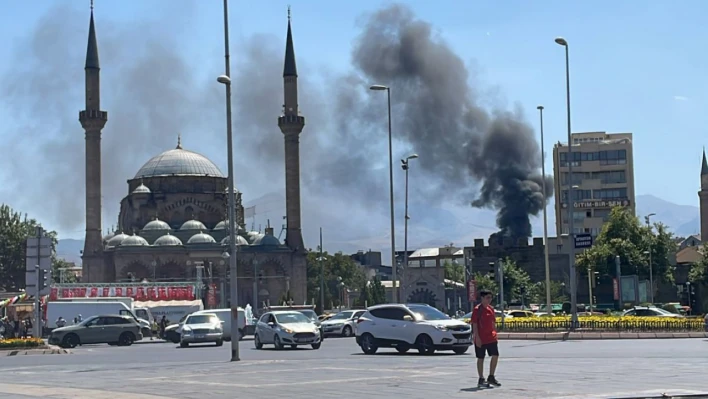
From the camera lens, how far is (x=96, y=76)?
100 metres

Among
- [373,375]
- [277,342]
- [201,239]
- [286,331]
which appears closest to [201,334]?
[277,342]

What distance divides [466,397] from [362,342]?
1410 cm

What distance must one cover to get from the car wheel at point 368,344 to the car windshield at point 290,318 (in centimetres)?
443

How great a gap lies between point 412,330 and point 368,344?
5.42 ft

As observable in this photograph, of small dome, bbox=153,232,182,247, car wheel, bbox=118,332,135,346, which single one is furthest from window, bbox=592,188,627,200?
car wheel, bbox=118,332,135,346

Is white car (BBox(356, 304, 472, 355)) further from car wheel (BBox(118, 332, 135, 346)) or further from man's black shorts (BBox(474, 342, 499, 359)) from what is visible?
car wheel (BBox(118, 332, 135, 346))

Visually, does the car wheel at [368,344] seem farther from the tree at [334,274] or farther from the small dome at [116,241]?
the tree at [334,274]

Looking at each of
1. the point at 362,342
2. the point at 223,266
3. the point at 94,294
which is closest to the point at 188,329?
the point at 362,342

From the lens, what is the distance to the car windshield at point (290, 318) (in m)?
32.4

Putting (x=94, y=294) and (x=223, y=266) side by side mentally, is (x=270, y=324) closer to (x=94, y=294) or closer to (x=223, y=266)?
(x=94, y=294)

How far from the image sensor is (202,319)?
125 ft

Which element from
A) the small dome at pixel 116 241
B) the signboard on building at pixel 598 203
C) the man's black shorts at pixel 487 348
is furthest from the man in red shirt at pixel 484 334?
the small dome at pixel 116 241

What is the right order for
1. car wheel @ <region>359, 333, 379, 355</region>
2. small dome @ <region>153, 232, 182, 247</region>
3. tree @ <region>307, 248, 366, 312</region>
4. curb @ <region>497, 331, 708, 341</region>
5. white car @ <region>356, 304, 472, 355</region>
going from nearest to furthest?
1. white car @ <region>356, 304, 472, 355</region>
2. car wheel @ <region>359, 333, 379, 355</region>
3. curb @ <region>497, 331, 708, 341</region>
4. small dome @ <region>153, 232, 182, 247</region>
5. tree @ <region>307, 248, 366, 312</region>

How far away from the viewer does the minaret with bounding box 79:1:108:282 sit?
98000 millimetres
